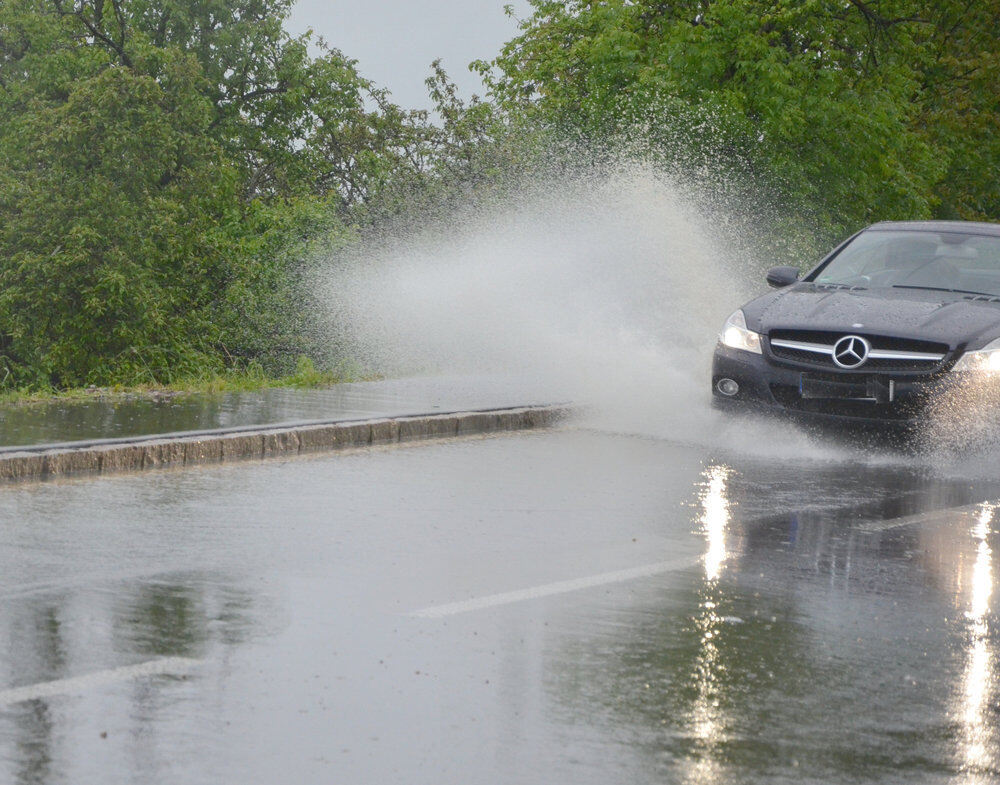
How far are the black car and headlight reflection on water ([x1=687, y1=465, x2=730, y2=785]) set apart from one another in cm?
211

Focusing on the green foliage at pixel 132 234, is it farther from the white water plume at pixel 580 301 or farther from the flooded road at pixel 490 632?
the flooded road at pixel 490 632

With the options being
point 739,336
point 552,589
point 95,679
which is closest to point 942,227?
point 739,336

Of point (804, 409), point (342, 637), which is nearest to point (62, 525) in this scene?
point (342, 637)

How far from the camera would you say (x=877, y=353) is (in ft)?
40.2

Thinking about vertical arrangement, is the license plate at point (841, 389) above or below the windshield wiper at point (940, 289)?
below

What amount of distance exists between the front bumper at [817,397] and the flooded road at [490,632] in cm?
116

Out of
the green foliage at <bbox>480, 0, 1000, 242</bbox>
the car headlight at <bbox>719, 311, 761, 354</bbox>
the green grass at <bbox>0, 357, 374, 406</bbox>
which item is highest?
the green foliage at <bbox>480, 0, 1000, 242</bbox>

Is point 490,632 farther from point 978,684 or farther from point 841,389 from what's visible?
point 841,389

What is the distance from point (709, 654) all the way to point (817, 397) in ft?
21.0

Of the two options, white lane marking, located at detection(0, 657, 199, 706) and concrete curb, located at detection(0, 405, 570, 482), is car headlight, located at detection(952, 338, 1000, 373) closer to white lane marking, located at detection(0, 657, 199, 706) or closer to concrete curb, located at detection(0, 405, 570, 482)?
concrete curb, located at detection(0, 405, 570, 482)

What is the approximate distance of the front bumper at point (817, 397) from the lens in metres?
12.2

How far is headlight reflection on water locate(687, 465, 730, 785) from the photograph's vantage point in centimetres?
497

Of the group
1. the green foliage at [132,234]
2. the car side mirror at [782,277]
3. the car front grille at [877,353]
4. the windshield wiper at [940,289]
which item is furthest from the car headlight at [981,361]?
the green foliage at [132,234]

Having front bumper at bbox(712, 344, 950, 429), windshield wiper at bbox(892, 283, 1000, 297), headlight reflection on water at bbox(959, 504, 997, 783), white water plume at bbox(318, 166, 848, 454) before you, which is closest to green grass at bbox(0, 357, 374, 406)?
white water plume at bbox(318, 166, 848, 454)
